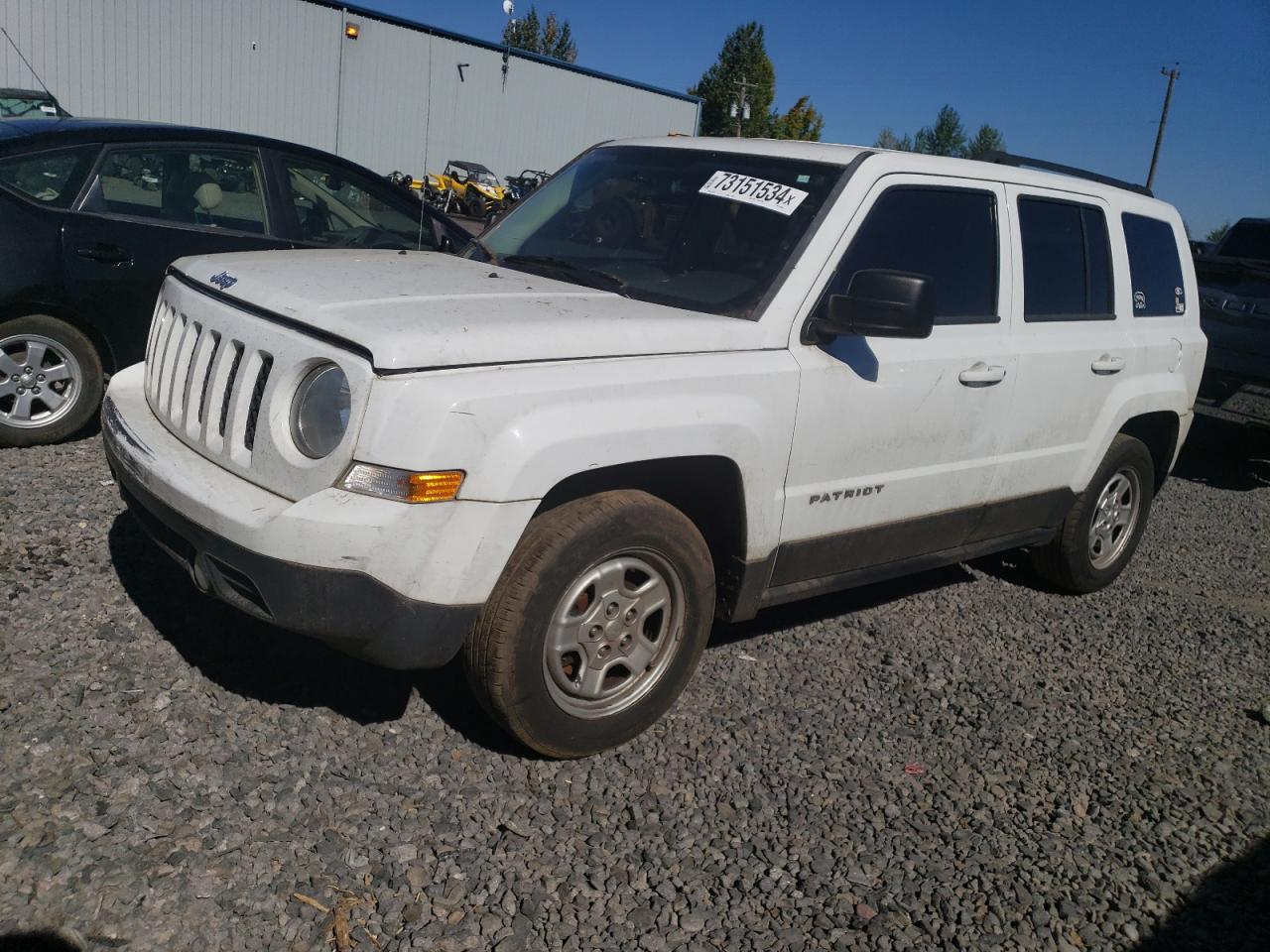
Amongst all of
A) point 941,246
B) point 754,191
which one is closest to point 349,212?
point 754,191

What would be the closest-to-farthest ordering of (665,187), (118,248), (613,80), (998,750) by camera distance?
(998,750) < (665,187) < (118,248) < (613,80)

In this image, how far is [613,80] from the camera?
3719 cm

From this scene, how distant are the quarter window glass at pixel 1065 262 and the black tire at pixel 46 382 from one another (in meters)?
4.52

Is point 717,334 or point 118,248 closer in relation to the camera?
point 717,334

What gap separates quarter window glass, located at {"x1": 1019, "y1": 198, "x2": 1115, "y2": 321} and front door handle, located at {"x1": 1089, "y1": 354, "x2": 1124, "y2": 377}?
189 mm

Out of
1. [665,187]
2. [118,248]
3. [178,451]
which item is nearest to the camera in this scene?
[178,451]

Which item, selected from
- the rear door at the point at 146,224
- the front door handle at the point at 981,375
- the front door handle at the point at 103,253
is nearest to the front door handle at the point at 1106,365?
the front door handle at the point at 981,375

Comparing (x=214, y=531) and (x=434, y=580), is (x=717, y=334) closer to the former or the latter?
(x=434, y=580)

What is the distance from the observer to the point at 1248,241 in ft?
37.6

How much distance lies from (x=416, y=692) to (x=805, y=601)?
79.1 inches

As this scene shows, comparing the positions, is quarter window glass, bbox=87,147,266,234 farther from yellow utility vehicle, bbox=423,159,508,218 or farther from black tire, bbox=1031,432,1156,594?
yellow utility vehicle, bbox=423,159,508,218

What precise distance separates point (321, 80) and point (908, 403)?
29.2m

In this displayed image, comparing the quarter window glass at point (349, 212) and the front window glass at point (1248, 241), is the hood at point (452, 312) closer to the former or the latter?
the quarter window glass at point (349, 212)

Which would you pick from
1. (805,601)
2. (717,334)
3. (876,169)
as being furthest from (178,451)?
(805,601)
